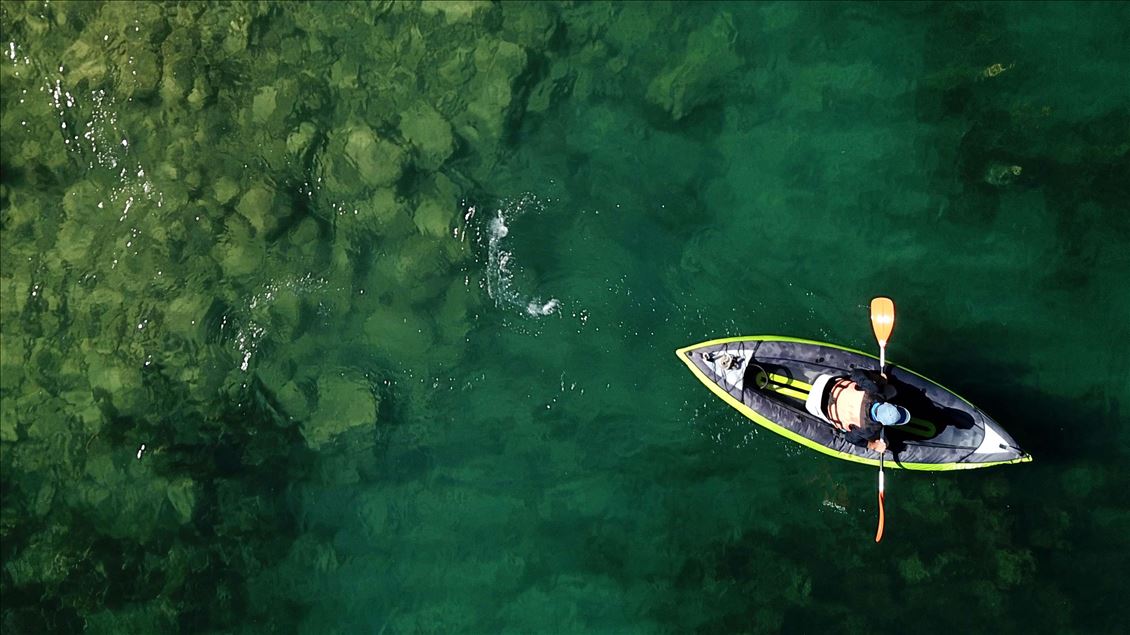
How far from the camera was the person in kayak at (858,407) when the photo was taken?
777 centimetres

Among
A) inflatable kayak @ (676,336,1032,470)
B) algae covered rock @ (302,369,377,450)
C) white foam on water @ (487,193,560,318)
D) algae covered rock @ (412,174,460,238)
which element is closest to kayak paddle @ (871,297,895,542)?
inflatable kayak @ (676,336,1032,470)

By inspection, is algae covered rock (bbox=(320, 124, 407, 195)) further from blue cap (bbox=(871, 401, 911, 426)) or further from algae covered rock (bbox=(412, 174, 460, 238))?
blue cap (bbox=(871, 401, 911, 426))

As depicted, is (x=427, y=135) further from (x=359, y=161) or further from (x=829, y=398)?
(x=829, y=398)

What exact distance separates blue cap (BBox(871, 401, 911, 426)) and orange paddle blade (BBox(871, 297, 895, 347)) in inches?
31.2

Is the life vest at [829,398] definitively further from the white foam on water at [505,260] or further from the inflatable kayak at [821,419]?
the white foam on water at [505,260]

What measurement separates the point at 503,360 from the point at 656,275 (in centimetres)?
188

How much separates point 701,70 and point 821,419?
12.6 feet

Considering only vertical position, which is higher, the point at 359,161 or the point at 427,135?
the point at 427,135

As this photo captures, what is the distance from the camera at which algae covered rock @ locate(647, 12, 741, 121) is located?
30.0ft

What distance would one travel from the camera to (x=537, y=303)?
928 centimetres

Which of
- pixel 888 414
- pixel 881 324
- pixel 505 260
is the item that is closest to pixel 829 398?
pixel 888 414

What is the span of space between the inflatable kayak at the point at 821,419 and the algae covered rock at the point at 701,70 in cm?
259

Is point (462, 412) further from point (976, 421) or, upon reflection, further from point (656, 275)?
point (976, 421)

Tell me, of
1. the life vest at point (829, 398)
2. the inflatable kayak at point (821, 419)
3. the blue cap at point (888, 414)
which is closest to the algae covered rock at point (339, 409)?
the inflatable kayak at point (821, 419)
